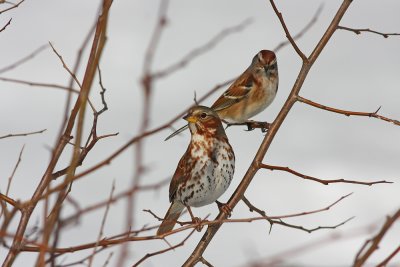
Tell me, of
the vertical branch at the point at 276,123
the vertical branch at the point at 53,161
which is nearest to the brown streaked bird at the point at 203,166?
the vertical branch at the point at 276,123

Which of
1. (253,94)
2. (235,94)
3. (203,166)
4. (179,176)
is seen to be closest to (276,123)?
(203,166)

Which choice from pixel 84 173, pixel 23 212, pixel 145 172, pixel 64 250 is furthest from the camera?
pixel 23 212

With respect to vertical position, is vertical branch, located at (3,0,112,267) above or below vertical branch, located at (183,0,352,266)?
below

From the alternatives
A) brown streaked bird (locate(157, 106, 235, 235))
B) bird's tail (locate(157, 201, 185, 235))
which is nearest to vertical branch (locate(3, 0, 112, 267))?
brown streaked bird (locate(157, 106, 235, 235))

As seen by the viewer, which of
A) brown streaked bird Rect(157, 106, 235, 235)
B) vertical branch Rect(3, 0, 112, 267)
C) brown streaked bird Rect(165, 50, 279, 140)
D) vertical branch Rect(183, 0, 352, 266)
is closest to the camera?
vertical branch Rect(3, 0, 112, 267)

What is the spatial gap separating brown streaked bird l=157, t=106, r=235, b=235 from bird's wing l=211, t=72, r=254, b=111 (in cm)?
262

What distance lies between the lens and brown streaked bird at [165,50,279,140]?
25.0ft

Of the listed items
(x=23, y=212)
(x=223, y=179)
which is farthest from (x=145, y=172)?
(x=223, y=179)

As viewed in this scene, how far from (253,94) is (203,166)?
3.01 metres

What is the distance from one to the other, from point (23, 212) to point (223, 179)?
2.05m

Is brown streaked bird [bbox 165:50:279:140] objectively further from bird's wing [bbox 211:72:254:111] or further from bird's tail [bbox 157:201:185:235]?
bird's tail [bbox 157:201:185:235]

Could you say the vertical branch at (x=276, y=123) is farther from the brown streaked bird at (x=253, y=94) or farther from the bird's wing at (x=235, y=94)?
the bird's wing at (x=235, y=94)

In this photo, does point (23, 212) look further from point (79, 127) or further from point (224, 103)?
point (224, 103)

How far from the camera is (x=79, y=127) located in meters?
1.62
